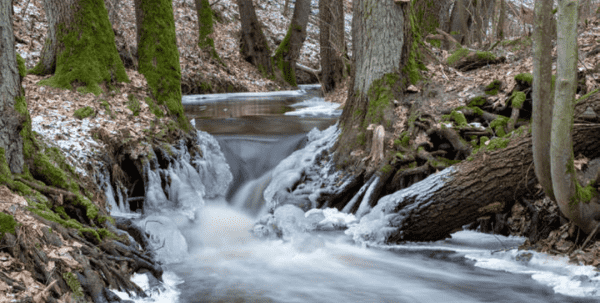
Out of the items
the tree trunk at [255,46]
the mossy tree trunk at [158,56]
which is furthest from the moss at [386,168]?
the tree trunk at [255,46]

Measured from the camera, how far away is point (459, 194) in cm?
576

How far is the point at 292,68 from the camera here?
2277 cm

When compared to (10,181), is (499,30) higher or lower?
higher

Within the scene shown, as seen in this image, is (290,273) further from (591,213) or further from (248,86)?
(248,86)

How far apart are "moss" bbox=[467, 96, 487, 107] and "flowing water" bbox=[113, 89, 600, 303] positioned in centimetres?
187

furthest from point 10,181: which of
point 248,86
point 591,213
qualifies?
point 248,86

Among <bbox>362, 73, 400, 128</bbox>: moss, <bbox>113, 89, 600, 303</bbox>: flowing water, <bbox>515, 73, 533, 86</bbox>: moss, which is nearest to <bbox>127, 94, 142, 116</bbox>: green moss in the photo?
<bbox>113, 89, 600, 303</bbox>: flowing water

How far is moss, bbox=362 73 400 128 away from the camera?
7355 mm

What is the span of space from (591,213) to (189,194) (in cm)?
541

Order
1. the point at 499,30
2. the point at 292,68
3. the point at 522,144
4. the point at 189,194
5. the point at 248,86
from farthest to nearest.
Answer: the point at 292,68
the point at 248,86
the point at 499,30
the point at 189,194
the point at 522,144

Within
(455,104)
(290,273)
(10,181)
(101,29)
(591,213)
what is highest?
(101,29)

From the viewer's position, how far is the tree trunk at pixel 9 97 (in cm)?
411

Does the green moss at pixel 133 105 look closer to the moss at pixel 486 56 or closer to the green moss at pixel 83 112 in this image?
the green moss at pixel 83 112

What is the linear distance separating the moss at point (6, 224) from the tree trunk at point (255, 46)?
18.6m
